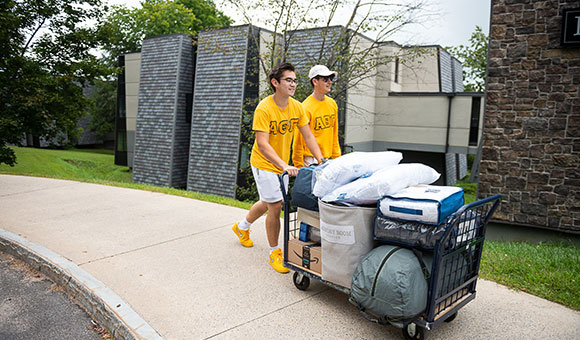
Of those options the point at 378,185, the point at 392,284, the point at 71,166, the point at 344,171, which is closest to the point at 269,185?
the point at 344,171

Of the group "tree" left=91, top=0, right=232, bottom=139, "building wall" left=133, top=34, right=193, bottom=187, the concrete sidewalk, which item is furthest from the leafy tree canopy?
the concrete sidewalk

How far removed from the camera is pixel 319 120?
4.85 m

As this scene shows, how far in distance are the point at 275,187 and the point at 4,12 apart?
35.2 feet

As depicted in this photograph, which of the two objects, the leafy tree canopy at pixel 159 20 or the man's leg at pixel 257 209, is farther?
the leafy tree canopy at pixel 159 20

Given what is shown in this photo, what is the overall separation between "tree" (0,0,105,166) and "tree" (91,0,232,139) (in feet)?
53.8

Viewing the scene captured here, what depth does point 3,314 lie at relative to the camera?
380 centimetres

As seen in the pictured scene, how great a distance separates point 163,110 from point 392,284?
1865cm

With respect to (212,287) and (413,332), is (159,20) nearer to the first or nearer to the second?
(212,287)

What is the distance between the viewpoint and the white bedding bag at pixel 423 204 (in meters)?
2.72

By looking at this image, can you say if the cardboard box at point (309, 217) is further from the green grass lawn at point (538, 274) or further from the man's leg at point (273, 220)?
the green grass lawn at point (538, 274)

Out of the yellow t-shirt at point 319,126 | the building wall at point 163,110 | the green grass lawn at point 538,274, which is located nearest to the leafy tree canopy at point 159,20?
the building wall at point 163,110

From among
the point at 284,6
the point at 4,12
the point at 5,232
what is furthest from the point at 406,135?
the point at 5,232

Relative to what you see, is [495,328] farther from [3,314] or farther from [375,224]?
[3,314]

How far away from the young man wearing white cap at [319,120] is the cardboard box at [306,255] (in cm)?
124
